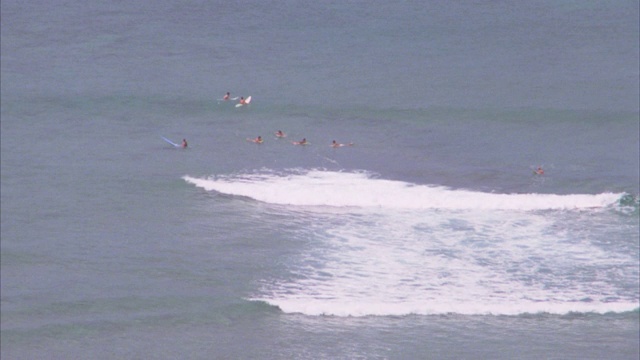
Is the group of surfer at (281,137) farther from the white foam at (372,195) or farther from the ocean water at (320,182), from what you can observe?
the white foam at (372,195)

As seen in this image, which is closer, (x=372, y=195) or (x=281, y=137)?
(x=372, y=195)

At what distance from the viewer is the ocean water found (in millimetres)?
14273

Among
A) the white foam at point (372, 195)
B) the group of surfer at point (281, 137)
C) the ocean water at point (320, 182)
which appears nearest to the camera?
the ocean water at point (320, 182)

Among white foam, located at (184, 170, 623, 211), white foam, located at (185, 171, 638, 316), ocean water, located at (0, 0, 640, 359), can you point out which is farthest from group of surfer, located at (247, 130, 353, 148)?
white foam, located at (184, 170, 623, 211)

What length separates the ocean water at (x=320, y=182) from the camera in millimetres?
14273

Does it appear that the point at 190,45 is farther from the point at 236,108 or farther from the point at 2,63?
the point at 2,63

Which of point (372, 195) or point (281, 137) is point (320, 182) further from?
point (281, 137)

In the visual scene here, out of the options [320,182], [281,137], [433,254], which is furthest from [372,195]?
[281,137]

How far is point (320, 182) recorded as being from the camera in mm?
22359

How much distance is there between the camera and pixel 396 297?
54.0 ft

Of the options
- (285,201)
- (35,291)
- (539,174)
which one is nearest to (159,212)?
(285,201)

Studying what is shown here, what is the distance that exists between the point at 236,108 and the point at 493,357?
45.1 ft

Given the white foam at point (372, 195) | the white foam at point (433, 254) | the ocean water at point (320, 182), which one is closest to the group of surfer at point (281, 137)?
the ocean water at point (320, 182)

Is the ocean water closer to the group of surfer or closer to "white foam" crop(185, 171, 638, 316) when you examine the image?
"white foam" crop(185, 171, 638, 316)
